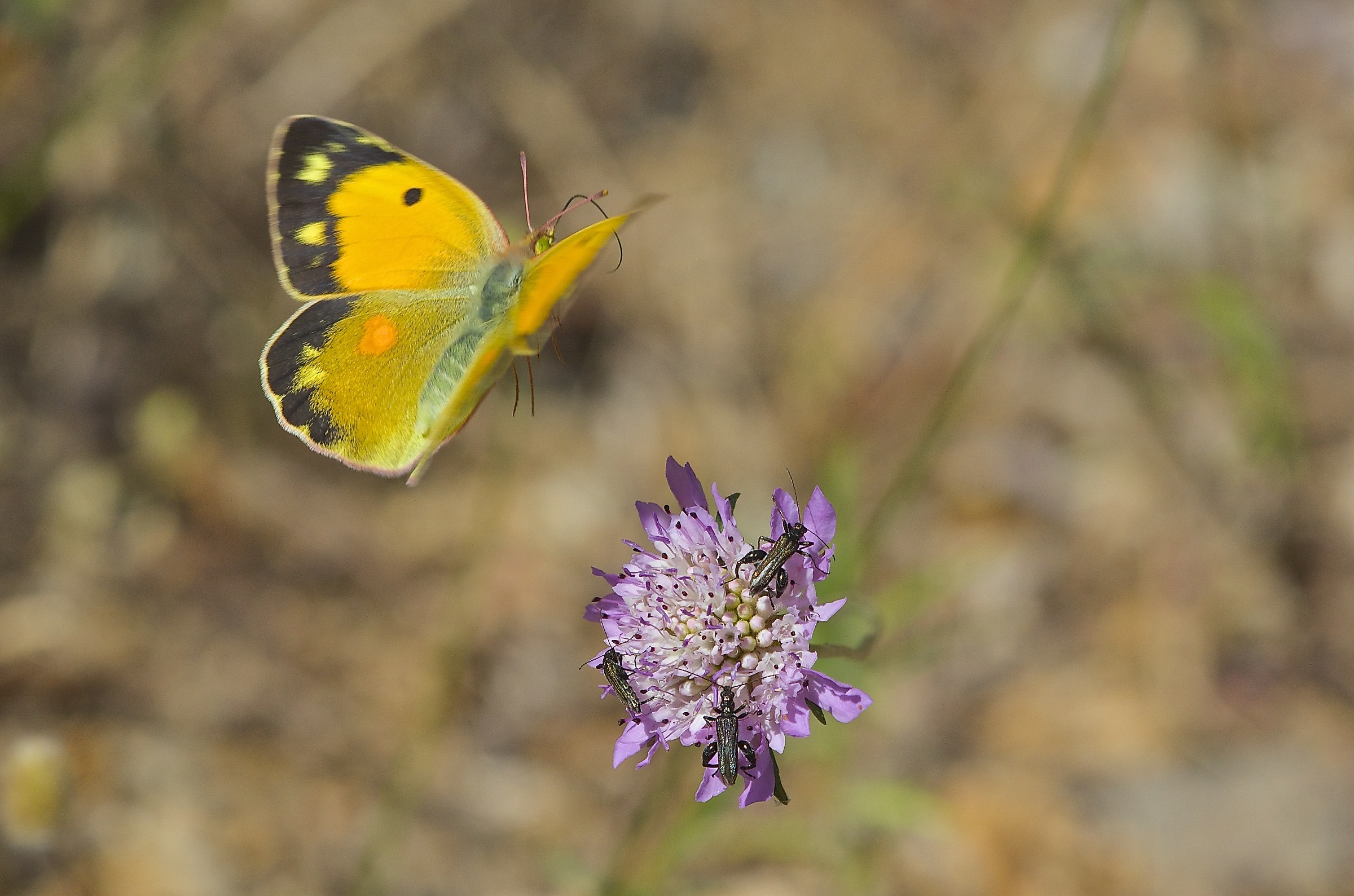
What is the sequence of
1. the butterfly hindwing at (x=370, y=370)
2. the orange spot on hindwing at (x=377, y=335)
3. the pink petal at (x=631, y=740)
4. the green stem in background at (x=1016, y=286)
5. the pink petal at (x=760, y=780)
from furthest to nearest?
the green stem in background at (x=1016, y=286)
the orange spot on hindwing at (x=377, y=335)
the butterfly hindwing at (x=370, y=370)
the pink petal at (x=631, y=740)
the pink petal at (x=760, y=780)

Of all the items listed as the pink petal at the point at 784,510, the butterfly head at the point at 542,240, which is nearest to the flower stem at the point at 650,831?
the pink petal at the point at 784,510

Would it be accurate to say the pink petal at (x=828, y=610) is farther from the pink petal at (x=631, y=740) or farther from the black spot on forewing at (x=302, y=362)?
the black spot on forewing at (x=302, y=362)

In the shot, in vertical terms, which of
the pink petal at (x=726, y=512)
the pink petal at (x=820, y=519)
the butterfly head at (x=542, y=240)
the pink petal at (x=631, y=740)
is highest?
the butterfly head at (x=542, y=240)

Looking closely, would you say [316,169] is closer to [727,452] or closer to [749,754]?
[749,754]

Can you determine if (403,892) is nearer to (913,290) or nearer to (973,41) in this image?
(913,290)

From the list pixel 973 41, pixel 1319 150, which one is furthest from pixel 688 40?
pixel 1319 150

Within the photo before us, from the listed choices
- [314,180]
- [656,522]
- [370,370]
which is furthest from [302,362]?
[656,522]

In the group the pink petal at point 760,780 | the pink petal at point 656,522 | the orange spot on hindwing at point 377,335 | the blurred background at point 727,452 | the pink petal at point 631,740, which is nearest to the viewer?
the pink petal at point 760,780
